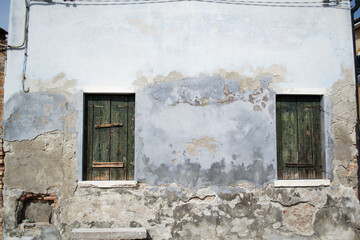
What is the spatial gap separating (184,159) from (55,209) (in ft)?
6.75

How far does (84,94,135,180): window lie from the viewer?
4633 mm

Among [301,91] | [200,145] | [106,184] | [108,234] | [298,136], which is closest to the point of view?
[108,234]

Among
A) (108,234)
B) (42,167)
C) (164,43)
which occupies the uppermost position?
(164,43)

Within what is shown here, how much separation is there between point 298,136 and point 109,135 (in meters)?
3.01

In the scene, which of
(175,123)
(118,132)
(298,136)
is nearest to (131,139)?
(118,132)

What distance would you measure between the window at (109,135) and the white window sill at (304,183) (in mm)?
2286

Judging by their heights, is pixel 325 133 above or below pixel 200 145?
above

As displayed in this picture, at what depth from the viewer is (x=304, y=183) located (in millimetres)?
4613

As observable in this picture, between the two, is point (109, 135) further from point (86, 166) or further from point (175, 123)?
point (175, 123)

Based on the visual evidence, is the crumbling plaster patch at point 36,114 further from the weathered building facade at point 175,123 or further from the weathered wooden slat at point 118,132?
the weathered wooden slat at point 118,132

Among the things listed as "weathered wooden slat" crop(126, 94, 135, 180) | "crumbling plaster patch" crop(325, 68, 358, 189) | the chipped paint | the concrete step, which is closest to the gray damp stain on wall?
the chipped paint

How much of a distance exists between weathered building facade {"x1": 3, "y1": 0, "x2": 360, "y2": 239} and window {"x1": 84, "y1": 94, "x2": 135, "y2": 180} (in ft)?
0.05

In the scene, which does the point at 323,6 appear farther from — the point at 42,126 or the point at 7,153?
the point at 7,153

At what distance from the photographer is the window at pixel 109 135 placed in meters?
4.63
